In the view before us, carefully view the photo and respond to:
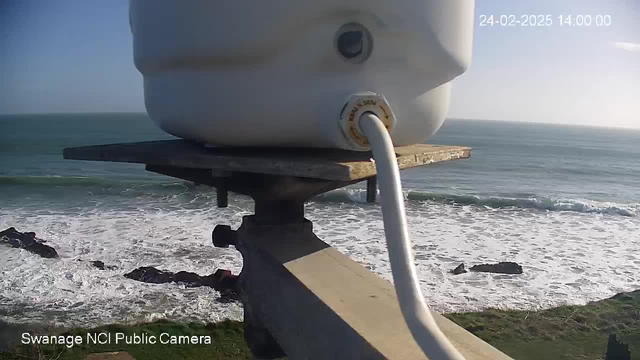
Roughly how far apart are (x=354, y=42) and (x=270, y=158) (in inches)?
20.2

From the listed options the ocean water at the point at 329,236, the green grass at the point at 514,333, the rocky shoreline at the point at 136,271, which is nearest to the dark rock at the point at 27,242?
the rocky shoreline at the point at 136,271

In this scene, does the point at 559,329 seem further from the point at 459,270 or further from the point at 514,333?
the point at 459,270

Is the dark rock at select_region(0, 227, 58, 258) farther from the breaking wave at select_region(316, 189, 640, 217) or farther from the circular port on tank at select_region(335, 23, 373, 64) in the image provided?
the circular port on tank at select_region(335, 23, 373, 64)

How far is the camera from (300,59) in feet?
→ 6.56

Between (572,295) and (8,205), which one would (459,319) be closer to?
(572,295)

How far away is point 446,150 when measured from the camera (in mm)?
2518

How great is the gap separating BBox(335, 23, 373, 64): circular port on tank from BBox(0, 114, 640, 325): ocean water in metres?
6.38

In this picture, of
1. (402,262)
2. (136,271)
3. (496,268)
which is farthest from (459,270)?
(402,262)

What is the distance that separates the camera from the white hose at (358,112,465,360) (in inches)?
50.4

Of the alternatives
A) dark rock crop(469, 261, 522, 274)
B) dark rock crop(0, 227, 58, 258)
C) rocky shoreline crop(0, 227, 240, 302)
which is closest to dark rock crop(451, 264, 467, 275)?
dark rock crop(469, 261, 522, 274)

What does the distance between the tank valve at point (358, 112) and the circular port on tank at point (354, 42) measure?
143 millimetres

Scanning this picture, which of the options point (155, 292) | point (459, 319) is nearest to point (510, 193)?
point (459, 319)

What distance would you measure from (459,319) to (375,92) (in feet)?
21.4

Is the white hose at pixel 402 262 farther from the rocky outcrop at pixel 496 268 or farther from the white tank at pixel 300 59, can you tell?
the rocky outcrop at pixel 496 268
